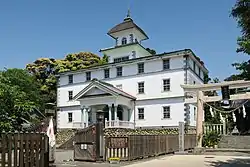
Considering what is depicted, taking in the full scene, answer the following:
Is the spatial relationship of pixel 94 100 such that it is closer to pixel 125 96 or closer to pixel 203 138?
pixel 125 96

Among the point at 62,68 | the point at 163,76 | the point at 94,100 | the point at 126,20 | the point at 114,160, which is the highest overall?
the point at 126,20

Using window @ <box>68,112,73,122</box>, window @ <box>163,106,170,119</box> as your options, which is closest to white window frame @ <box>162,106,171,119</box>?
window @ <box>163,106,170,119</box>

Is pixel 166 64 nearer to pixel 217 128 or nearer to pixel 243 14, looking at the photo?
pixel 217 128

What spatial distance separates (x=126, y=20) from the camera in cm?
4525

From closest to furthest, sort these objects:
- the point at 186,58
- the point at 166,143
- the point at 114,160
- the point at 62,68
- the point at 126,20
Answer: the point at 114,160 → the point at 166,143 → the point at 186,58 → the point at 126,20 → the point at 62,68

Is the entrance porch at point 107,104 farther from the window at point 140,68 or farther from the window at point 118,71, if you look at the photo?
the window at point 140,68

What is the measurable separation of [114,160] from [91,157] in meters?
1.23

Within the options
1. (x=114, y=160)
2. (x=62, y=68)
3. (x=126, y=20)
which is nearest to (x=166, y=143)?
(x=114, y=160)

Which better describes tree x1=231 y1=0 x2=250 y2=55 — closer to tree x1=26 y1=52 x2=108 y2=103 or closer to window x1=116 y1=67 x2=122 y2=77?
window x1=116 y1=67 x2=122 y2=77

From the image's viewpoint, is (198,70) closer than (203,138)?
No

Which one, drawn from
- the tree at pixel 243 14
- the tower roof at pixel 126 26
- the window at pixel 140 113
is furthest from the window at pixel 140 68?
the tree at pixel 243 14

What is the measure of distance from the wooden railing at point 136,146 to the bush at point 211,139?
2.54 meters

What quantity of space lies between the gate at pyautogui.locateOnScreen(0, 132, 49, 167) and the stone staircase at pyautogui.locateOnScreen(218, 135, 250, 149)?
14924 mm

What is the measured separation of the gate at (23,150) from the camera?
8.01m
